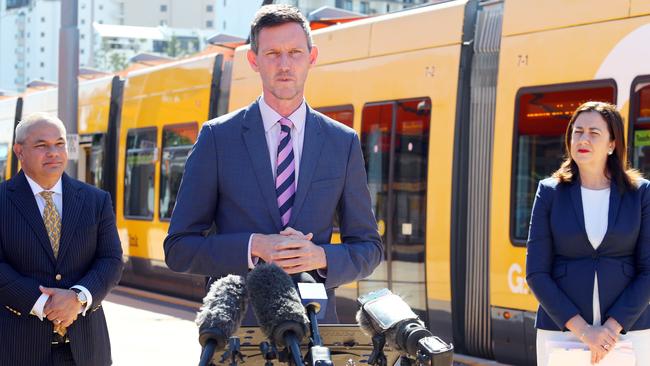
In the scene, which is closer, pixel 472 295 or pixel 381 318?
pixel 381 318

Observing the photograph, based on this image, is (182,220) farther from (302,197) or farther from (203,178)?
(302,197)

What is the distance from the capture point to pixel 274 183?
336 centimetres

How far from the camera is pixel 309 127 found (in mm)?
3424

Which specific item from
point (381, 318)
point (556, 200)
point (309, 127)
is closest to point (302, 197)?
point (309, 127)

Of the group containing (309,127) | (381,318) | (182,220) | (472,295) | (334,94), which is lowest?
(472,295)

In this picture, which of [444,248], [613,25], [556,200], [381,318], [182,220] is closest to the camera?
[381,318]

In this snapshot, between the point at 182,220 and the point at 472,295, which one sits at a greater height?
the point at 182,220

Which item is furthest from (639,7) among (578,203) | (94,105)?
(94,105)

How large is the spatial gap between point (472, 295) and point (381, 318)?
6.55 meters

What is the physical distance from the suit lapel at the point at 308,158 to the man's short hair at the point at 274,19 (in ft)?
0.81

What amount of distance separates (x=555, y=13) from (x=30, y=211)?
Answer: 5.08m

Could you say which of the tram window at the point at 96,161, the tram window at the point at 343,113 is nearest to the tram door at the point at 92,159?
the tram window at the point at 96,161

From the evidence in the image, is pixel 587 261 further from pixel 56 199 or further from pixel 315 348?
pixel 315 348

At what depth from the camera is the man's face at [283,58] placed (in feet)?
10.8
